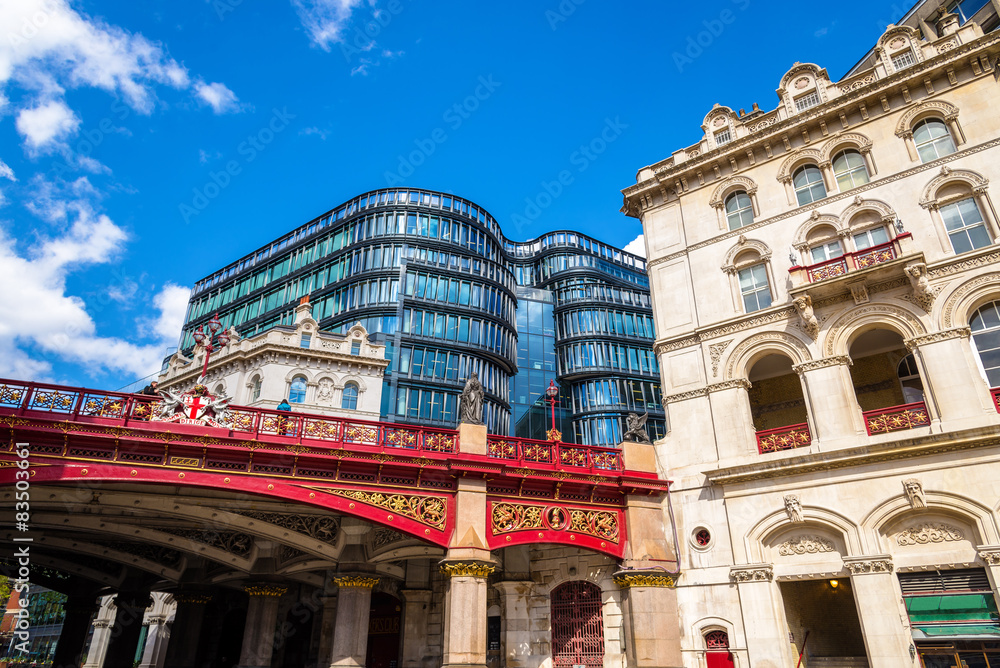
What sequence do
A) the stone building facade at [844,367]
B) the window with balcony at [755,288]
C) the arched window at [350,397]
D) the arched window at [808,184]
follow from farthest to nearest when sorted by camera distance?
the arched window at [350,397]
the arched window at [808,184]
the window with balcony at [755,288]
the stone building facade at [844,367]

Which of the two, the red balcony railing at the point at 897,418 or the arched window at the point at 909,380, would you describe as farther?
the arched window at the point at 909,380

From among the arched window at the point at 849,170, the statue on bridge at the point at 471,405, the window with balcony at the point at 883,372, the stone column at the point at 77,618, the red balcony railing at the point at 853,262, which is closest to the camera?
the statue on bridge at the point at 471,405

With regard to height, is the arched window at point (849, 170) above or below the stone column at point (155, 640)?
above

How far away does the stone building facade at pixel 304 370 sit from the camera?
125ft

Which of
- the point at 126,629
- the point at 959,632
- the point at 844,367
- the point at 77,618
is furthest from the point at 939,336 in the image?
the point at 77,618

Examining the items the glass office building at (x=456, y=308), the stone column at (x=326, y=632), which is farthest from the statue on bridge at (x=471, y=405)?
the glass office building at (x=456, y=308)

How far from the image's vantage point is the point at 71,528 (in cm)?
1870

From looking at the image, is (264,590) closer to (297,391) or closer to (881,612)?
(297,391)

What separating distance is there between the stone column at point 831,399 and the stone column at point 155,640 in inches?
1416

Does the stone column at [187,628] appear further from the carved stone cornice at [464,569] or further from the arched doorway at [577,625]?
the carved stone cornice at [464,569]

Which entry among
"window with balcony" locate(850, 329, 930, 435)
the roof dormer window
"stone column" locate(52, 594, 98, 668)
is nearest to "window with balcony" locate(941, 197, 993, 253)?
"window with balcony" locate(850, 329, 930, 435)

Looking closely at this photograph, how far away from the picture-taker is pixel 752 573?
17734mm

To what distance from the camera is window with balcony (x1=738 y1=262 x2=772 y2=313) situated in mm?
20891

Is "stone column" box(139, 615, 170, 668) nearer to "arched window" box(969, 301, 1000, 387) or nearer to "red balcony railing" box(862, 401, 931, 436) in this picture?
"red balcony railing" box(862, 401, 931, 436)
